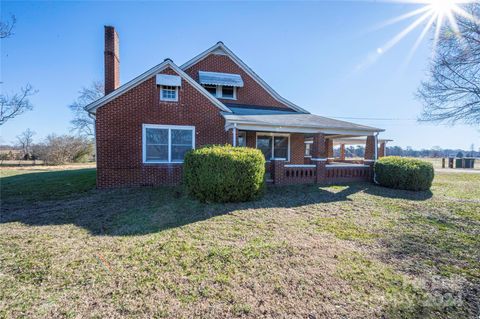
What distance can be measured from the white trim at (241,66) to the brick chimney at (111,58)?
332 cm

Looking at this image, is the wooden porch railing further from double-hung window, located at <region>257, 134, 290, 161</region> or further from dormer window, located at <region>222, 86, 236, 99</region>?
dormer window, located at <region>222, 86, 236, 99</region>

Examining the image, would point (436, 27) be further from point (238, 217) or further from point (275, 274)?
point (275, 274)

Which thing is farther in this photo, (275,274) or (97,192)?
(97,192)

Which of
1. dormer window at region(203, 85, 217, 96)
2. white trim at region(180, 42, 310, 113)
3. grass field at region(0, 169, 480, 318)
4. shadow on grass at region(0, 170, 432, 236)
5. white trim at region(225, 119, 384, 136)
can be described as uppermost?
white trim at region(180, 42, 310, 113)

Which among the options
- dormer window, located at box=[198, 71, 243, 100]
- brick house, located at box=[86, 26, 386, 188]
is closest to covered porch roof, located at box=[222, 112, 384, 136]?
brick house, located at box=[86, 26, 386, 188]

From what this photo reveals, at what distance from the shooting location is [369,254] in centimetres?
405

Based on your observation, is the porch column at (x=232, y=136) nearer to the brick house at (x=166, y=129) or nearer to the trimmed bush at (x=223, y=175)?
the brick house at (x=166, y=129)

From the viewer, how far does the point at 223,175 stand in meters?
6.83

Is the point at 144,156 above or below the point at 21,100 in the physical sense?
below

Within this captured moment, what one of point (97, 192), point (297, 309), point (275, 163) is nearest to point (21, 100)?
point (97, 192)

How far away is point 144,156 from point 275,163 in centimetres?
546

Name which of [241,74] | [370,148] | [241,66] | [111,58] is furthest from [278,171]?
[111,58]

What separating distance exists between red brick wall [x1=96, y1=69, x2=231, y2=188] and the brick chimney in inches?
85.6

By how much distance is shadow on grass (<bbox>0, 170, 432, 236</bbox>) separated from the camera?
218 inches
